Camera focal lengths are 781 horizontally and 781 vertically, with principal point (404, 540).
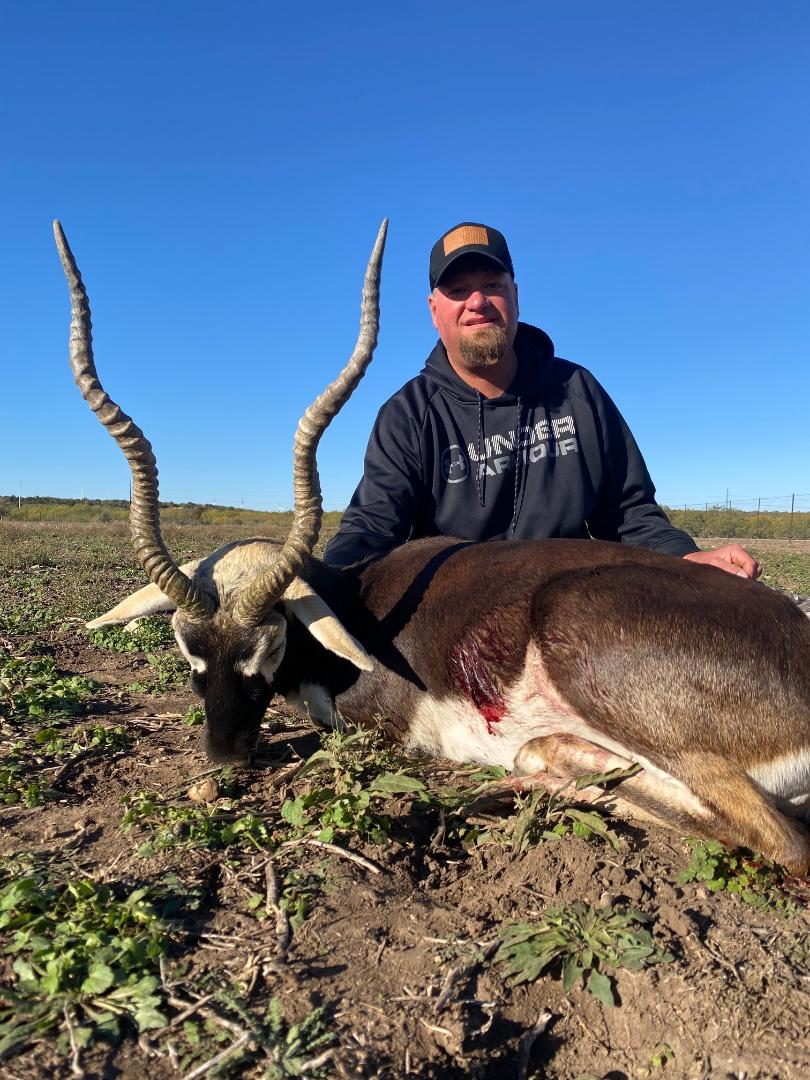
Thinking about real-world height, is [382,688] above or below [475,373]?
below

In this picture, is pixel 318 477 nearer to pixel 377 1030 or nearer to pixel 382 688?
pixel 382 688

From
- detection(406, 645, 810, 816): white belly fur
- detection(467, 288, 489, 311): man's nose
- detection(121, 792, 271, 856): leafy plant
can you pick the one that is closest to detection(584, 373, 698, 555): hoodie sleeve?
detection(467, 288, 489, 311): man's nose

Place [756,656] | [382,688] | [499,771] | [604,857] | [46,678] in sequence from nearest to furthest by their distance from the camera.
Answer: [604,857] → [756,656] → [499,771] → [382,688] → [46,678]

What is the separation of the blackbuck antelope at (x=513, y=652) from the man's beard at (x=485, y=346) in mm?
2066

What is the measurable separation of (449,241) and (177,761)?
4583mm

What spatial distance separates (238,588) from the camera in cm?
433

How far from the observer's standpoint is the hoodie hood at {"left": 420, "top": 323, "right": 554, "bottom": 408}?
20.9 feet

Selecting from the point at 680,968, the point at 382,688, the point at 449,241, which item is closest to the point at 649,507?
the point at 449,241

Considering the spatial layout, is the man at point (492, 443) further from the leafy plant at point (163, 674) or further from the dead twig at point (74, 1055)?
the dead twig at point (74, 1055)

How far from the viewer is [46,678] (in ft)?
18.9

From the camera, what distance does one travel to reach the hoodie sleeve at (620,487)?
6363 mm

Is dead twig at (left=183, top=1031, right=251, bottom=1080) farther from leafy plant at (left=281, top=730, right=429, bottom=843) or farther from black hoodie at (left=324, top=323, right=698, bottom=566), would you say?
black hoodie at (left=324, top=323, right=698, bottom=566)

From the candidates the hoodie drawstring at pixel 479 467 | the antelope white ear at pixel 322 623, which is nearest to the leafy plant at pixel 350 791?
the antelope white ear at pixel 322 623

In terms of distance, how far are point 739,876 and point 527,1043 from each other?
129cm
